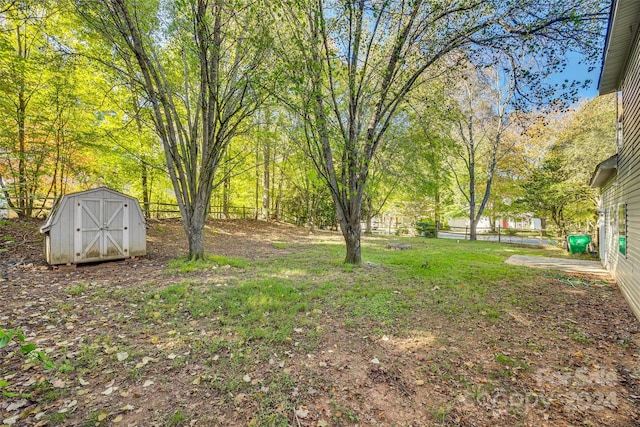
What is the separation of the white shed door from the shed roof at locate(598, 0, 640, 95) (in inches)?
411

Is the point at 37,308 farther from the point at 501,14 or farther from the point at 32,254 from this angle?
the point at 501,14

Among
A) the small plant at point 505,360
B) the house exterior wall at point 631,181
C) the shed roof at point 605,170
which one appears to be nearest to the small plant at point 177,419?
the small plant at point 505,360

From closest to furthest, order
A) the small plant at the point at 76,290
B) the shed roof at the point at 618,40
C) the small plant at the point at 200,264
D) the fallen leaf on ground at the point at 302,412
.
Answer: the fallen leaf on ground at the point at 302,412 → the shed roof at the point at 618,40 → the small plant at the point at 76,290 → the small plant at the point at 200,264

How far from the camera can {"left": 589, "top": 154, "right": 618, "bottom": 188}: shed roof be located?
6.55 m

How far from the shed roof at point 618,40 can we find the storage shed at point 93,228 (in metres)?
10.4

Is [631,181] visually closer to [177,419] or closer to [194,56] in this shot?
[177,419]

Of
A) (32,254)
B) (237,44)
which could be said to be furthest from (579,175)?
(32,254)

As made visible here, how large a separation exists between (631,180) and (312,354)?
6520 mm

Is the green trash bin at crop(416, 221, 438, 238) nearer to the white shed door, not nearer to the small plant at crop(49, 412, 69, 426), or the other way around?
the white shed door

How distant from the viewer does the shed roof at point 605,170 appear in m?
6.55

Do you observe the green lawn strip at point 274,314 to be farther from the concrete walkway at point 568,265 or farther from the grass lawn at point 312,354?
the concrete walkway at point 568,265

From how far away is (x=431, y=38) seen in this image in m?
6.11

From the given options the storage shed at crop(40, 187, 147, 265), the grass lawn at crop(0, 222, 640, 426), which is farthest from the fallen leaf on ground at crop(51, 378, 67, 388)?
the storage shed at crop(40, 187, 147, 265)

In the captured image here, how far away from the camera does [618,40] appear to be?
4.96 metres
